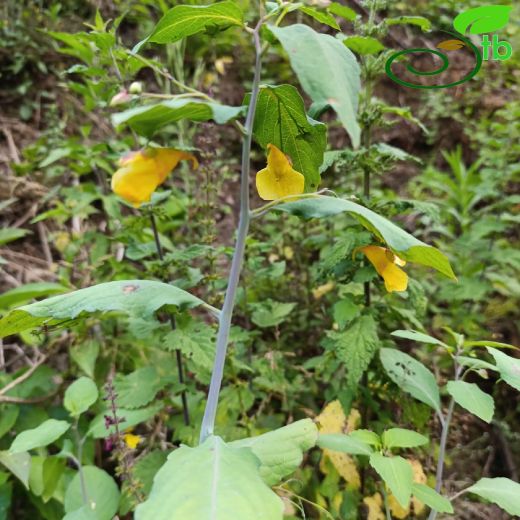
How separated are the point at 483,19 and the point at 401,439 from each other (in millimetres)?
1594

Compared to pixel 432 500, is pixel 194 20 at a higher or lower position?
higher

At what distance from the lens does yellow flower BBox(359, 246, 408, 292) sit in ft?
2.43

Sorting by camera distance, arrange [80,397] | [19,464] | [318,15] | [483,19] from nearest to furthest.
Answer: [318,15] → [80,397] → [19,464] → [483,19]

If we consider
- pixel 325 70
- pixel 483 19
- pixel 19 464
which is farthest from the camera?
pixel 483 19

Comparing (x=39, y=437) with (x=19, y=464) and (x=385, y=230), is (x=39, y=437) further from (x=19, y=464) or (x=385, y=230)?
(x=385, y=230)

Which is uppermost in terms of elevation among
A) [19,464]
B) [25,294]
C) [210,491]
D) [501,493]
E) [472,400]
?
[210,491]

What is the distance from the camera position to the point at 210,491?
492 mm

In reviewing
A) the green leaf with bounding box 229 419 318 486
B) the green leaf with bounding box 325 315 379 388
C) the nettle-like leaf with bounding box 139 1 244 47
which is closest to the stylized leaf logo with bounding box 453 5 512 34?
the green leaf with bounding box 325 315 379 388

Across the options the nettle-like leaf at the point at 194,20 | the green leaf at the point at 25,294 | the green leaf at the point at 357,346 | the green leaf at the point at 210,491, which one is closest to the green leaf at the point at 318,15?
the nettle-like leaf at the point at 194,20

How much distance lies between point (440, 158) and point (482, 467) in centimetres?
212

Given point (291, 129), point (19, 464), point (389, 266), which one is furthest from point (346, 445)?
point (19, 464)

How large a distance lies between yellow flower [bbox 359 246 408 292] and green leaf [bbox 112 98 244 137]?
0.36 meters

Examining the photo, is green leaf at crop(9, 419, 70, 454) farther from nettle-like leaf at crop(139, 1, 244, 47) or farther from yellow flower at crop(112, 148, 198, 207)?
nettle-like leaf at crop(139, 1, 244, 47)

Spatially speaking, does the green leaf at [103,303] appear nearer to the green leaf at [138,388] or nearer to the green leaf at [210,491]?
the green leaf at [210,491]
